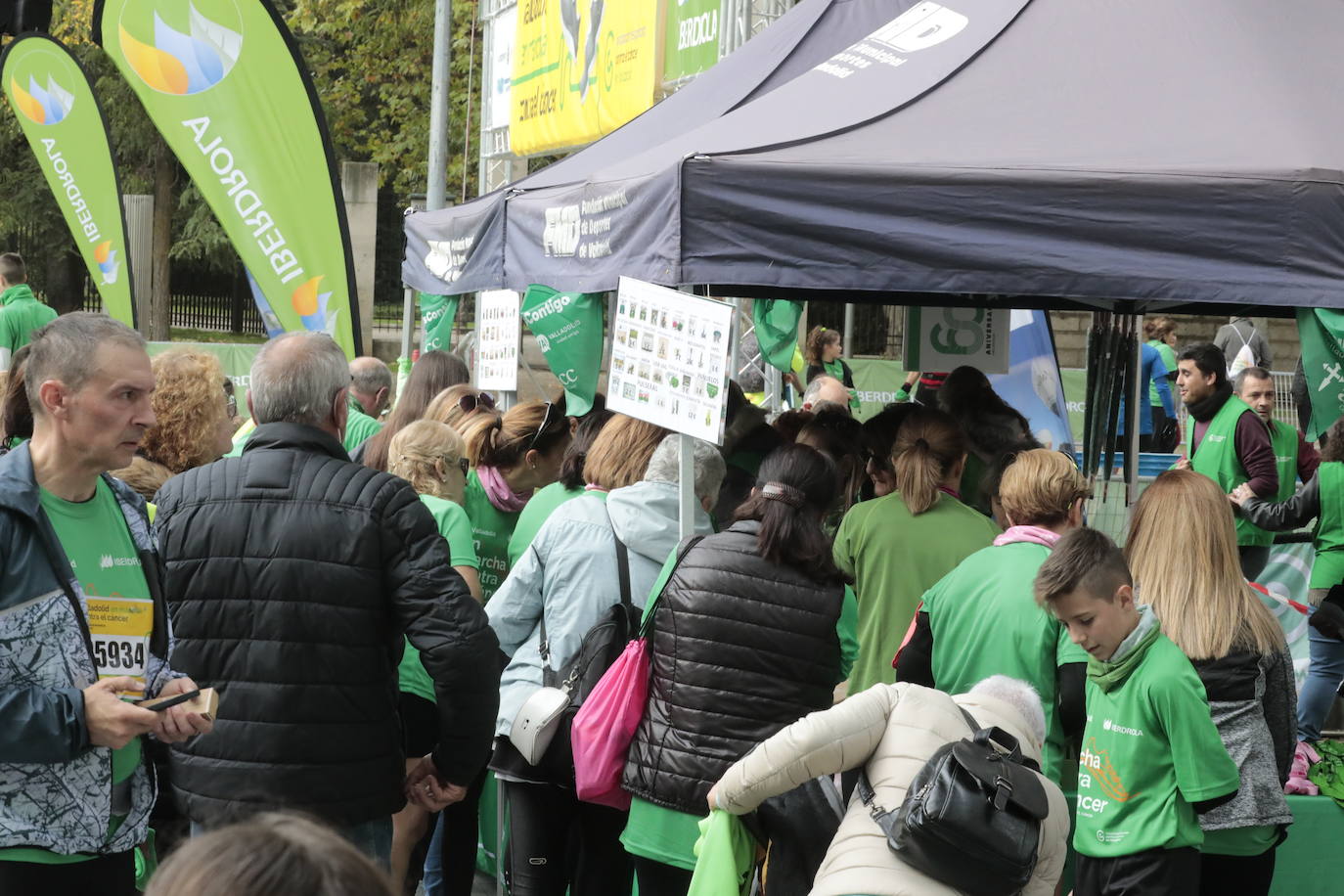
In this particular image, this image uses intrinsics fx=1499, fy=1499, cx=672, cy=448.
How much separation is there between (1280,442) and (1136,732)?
6.09m

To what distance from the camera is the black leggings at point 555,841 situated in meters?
4.79

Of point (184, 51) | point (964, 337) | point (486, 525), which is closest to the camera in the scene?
point (486, 525)

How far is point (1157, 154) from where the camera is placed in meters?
4.68

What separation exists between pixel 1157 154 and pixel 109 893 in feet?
11.8

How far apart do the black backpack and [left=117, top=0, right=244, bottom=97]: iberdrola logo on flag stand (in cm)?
681

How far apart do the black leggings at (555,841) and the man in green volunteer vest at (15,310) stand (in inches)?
364

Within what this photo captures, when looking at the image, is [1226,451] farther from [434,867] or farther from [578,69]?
[578,69]

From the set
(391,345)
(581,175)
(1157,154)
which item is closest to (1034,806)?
(1157,154)

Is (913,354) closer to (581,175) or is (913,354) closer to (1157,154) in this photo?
(581,175)

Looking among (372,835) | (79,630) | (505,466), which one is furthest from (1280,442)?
(79,630)

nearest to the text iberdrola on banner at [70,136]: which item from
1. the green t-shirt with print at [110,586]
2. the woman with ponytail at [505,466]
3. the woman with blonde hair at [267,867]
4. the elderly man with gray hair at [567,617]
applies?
the woman with ponytail at [505,466]

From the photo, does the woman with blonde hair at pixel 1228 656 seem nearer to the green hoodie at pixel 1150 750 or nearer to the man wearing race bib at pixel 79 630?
the green hoodie at pixel 1150 750

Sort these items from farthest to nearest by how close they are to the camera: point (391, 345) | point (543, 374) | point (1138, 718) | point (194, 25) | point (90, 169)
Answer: point (391, 345) < point (543, 374) < point (90, 169) < point (194, 25) < point (1138, 718)

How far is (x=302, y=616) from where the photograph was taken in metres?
3.53
